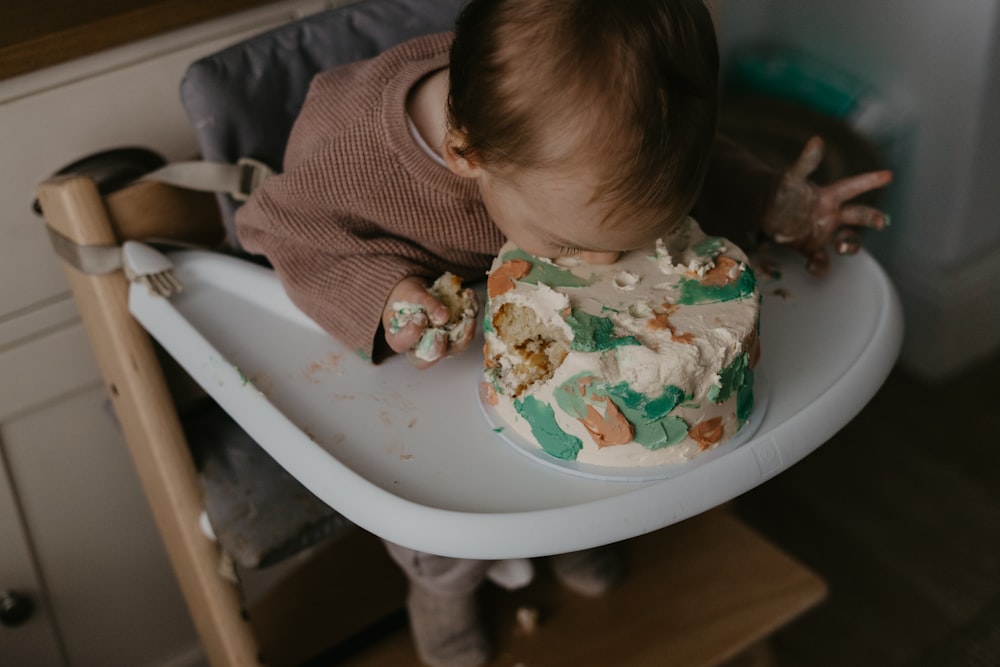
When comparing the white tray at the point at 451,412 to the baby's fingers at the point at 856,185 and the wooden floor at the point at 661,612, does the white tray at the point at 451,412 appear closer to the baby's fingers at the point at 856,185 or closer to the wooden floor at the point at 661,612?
the baby's fingers at the point at 856,185

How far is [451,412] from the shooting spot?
2.40 feet

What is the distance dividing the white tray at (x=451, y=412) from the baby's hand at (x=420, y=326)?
4 cm

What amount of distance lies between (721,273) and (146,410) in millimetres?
540

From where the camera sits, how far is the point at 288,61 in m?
Answer: 0.96

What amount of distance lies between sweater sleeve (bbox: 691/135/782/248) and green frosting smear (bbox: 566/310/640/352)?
0.93ft

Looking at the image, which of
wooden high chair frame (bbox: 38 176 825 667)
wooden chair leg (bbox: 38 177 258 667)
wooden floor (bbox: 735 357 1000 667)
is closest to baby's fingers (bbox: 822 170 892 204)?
wooden high chair frame (bbox: 38 176 825 667)

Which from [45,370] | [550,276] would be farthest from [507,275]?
[45,370]

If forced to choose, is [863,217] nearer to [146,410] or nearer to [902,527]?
[146,410]

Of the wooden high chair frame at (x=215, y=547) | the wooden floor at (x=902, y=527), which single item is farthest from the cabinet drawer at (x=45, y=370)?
the wooden floor at (x=902, y=527)

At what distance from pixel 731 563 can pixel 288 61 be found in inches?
30.6

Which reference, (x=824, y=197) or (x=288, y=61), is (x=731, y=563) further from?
(x=288, y=61)

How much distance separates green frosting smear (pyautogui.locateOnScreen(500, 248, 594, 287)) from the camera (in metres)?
0.67

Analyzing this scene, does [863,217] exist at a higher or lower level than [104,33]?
lower

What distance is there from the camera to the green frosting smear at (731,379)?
65 cm
